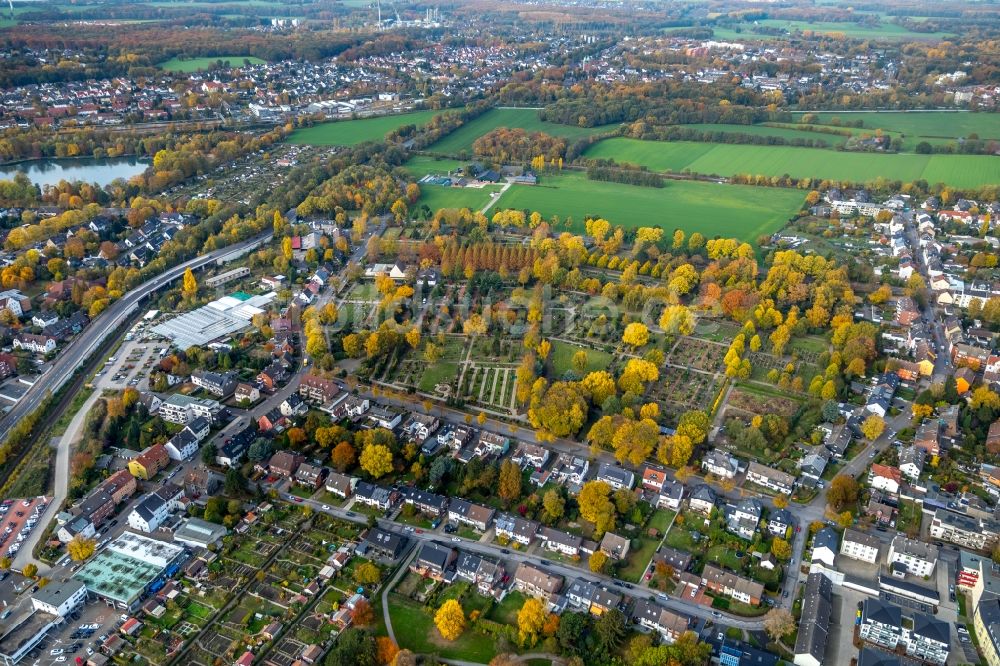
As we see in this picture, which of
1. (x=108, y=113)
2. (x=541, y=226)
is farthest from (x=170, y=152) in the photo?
(x=541, y=226)

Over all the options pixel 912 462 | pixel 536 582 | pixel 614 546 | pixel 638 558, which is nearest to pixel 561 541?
pixel 614 546

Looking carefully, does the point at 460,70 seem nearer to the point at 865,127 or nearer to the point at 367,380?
the point at 865,127

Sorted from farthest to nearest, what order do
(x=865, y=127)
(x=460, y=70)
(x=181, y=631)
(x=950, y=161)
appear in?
(x=460, y=70) < (x=865, y=127) < (x=950, y=161) < (x=181, y=631)

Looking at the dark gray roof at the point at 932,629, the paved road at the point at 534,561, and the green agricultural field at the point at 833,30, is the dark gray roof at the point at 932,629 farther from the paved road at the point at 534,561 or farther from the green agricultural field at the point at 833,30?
the green agricultural field at the point at 833,30

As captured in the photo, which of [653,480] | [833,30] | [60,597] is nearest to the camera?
[60,597]

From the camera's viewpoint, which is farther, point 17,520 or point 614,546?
point 17,520

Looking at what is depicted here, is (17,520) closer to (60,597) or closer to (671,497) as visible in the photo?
(60,597)

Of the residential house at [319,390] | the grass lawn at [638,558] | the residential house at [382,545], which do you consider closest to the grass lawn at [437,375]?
the residential house at [319,390]
